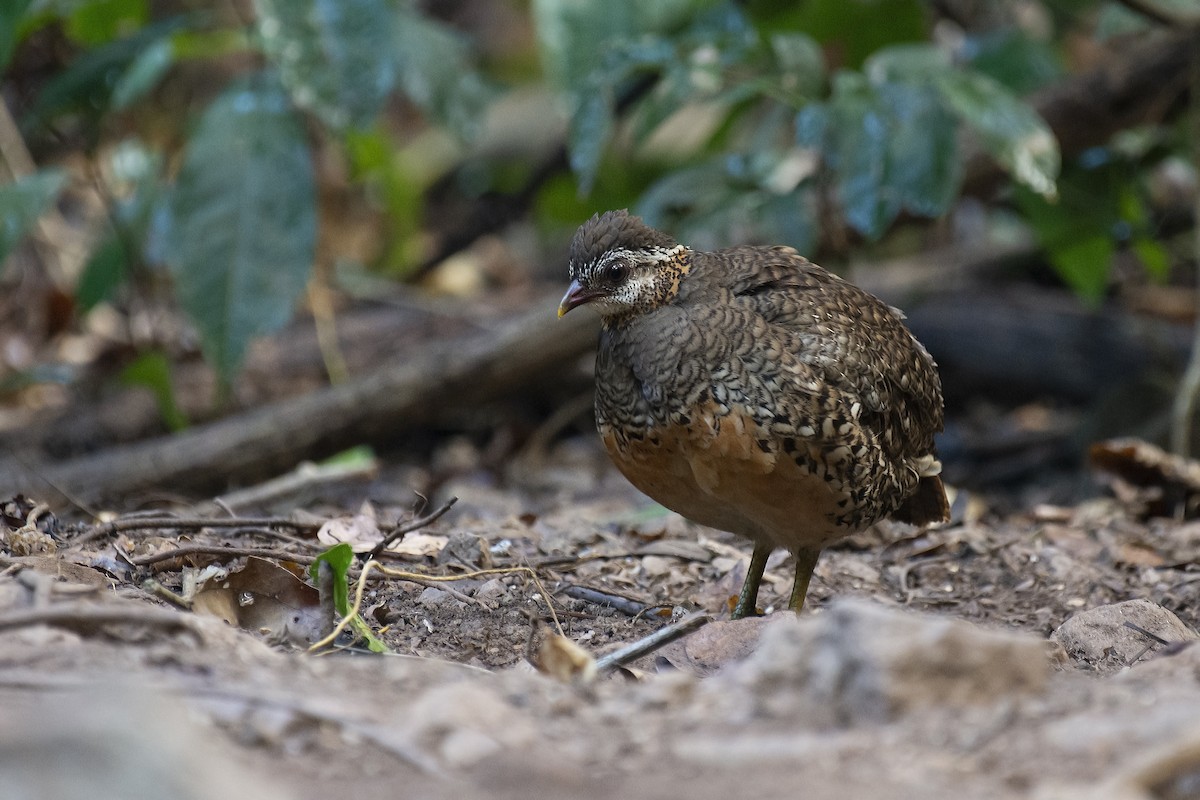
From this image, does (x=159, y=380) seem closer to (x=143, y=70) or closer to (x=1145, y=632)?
(x=143, y=70)

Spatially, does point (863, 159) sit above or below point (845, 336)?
above

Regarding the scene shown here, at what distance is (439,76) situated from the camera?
595 centimetres

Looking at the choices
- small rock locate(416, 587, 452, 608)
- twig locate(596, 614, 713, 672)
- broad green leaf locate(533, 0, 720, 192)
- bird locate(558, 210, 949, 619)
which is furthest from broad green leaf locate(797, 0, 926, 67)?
twig locate(596, 614, 713, 672)

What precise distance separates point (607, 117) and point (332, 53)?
1109 millimetres

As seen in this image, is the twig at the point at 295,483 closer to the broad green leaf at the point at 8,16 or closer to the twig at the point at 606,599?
the twig at the point at 606,599

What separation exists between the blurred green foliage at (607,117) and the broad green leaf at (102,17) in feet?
0.04

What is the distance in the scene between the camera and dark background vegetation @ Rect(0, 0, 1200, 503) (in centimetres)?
534

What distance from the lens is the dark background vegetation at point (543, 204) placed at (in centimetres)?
534

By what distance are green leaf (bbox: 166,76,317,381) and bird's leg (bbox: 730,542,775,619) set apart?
7.62 feet

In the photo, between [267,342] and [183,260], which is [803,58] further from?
[267,342]

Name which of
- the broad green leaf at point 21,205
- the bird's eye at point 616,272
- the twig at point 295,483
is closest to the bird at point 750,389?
the bird's eye at point 616,272

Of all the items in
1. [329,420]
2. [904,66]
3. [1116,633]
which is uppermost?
[904,66]

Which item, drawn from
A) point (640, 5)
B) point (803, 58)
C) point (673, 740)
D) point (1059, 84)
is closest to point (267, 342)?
point (640, 5)

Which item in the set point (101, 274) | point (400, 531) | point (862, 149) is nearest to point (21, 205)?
point (101, 274)
